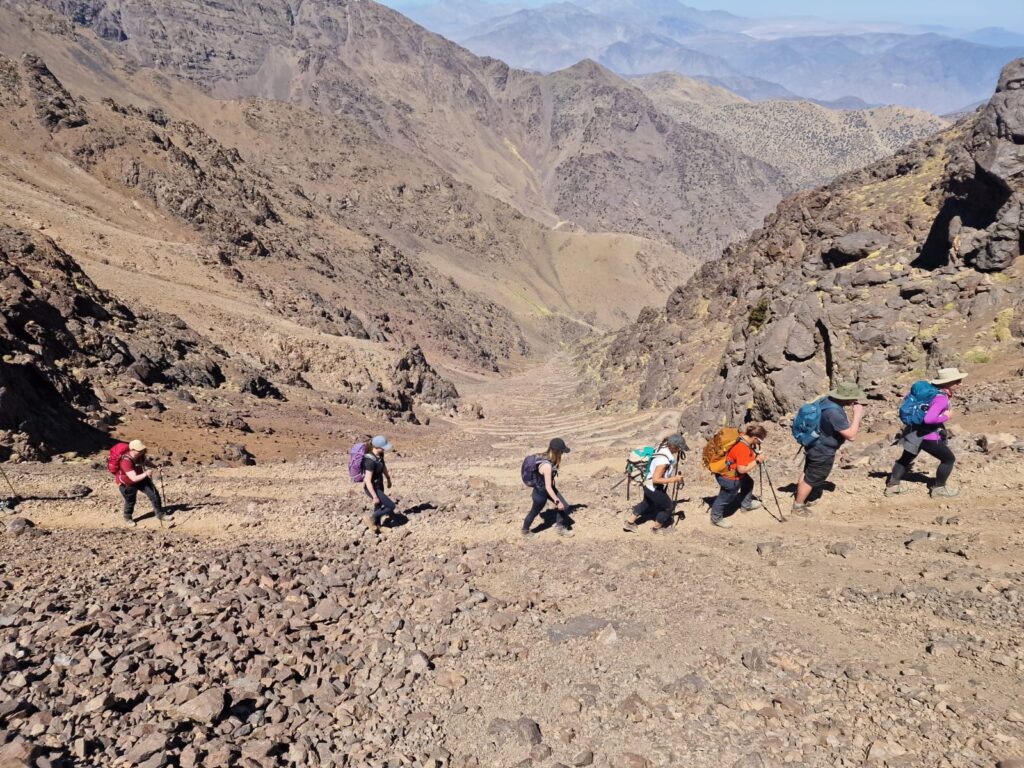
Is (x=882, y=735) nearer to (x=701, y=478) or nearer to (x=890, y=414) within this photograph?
(x=701, y=478)

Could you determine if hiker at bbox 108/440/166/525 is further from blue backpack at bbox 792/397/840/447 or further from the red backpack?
blue backpack at bbox 792/397/840/447

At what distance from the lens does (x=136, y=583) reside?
285 inches

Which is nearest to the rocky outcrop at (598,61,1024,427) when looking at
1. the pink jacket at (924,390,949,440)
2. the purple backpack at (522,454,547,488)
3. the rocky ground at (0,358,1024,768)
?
the rocky ground at (0,358,1024,768)

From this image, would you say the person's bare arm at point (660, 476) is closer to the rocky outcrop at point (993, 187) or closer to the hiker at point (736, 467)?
the hiker at point (736, 467)

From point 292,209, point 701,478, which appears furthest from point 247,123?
point 701,478

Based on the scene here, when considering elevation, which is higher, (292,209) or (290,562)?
(292,209)

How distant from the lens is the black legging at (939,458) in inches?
336

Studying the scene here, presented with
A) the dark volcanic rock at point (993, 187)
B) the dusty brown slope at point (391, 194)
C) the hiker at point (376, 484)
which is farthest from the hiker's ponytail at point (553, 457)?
the dusty brown slope at point (391, 194)

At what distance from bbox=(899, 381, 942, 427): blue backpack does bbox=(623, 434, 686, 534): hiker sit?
308 centimetres

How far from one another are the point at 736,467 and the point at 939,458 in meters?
2.78

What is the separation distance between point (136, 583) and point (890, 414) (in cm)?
1406

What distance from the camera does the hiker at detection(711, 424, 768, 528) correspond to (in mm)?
8836

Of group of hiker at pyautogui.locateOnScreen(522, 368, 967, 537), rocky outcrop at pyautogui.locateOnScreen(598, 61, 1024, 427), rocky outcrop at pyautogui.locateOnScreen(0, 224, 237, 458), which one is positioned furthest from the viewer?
rocky outcrop at pyautogui.locateOnScreen(598, 61, 1024, 427)

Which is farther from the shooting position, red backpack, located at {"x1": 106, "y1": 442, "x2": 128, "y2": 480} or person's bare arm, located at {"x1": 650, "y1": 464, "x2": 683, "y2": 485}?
red backpack, located at {"x1": 106, "y1": 442, "x2": 128, "y2": 480}
